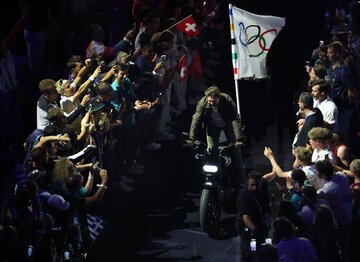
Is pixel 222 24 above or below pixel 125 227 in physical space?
above

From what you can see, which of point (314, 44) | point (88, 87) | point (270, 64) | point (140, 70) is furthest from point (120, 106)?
point (314, 44)

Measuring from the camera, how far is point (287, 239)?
34.0 feet

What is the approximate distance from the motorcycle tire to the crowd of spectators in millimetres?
1004

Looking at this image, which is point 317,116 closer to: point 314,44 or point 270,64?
point 270,64

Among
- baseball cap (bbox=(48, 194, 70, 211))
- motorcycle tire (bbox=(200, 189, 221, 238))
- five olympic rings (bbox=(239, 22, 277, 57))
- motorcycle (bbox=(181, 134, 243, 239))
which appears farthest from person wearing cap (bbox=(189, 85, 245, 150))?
baseball cap (bbox=(48, 194, 70, 211))

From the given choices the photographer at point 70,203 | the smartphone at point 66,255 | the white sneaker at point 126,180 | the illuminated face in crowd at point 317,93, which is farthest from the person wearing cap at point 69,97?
the illuminated face in crowd at point 317,93

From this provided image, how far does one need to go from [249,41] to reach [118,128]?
308 cm

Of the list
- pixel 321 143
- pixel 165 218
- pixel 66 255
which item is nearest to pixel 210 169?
pixel 165 218

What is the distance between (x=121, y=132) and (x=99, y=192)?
13.8 feet

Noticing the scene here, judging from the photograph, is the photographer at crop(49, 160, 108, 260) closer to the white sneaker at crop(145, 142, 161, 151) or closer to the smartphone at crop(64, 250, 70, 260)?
the smartphone at crop(64, 250, 70, 260)

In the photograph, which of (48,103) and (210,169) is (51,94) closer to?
(48,103)

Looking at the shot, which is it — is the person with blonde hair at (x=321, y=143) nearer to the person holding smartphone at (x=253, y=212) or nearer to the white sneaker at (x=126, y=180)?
the person holding smartphone at (x=253, y=212)

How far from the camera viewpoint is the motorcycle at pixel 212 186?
13.4m

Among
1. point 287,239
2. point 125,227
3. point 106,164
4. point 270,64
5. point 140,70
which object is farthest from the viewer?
point 270,64
